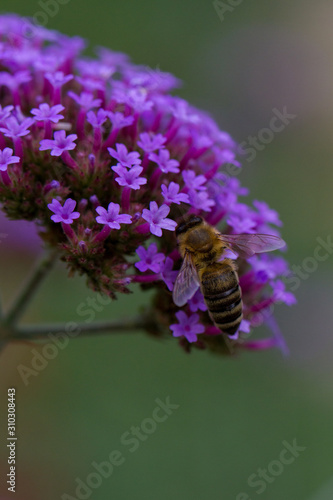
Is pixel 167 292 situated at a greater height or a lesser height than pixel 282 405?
greater

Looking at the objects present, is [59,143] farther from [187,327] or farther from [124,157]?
[187,327]

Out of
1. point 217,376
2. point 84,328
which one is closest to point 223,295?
point 84,328

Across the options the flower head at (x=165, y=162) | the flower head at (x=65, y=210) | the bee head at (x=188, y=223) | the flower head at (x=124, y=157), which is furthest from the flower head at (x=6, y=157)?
the bee head at (x=188, y=223)

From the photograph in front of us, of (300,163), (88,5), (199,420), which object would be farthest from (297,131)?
(199,420)

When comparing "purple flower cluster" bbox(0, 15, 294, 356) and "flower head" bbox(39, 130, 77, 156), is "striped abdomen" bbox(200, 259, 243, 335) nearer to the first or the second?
"purple flower cluster" bbox(0, 15, 294, 356)

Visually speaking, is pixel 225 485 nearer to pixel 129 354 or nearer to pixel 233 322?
pixel 129 354

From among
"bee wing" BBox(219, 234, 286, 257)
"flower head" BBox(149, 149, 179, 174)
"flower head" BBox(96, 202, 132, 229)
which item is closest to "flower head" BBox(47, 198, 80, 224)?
"flower head" BBox(96, 202, 132, 229)
